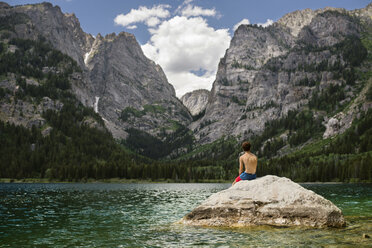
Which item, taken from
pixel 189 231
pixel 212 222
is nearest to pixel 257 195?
pixel 212 222

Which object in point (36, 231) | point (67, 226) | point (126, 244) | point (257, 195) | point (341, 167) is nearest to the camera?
point (126, 244)

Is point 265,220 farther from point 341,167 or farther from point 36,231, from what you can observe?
point 341,167

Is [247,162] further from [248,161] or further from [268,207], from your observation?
[268,207]

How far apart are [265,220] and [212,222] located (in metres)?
4.79

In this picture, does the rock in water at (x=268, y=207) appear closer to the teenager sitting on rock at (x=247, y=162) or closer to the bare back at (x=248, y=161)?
the teenager sitting on rock at (x=247, y=162)

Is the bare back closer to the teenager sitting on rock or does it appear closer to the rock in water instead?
the teenager sitting on rock

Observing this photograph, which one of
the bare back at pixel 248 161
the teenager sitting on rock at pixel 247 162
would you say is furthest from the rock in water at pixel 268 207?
the bare back at pixel 248 161

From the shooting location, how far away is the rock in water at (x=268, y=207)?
2604 centimetres

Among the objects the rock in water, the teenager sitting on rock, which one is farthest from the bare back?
the rock in water

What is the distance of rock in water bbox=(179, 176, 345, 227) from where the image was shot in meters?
26.0

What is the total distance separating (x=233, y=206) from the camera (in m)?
27.6

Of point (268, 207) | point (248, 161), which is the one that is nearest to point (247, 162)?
→ point (248, 161)

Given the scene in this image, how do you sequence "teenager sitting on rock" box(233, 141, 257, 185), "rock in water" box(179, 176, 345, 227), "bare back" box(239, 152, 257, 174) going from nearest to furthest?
1. "rock in water" box(179, 176, 345, 227)
2. "teenager sitting on rock" box(233, 141, 257, 185)
3. "bare back" box(239, 152, 257, 174)

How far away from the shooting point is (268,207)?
88.4 ft
